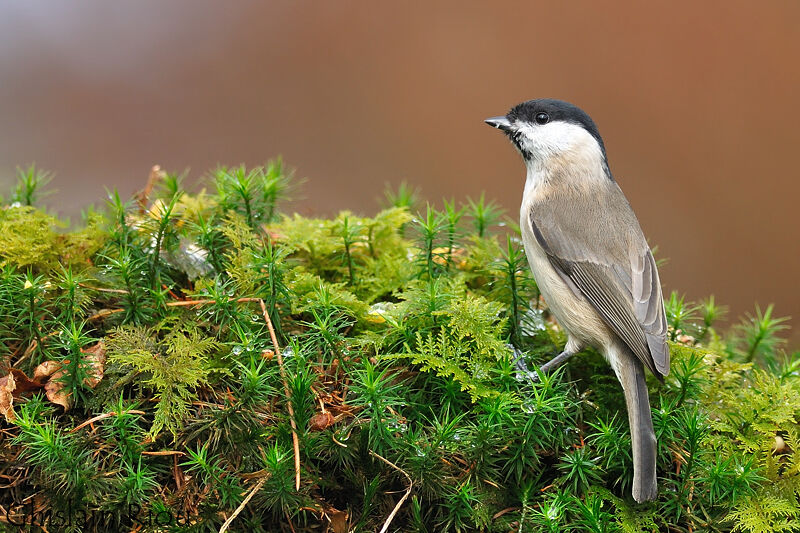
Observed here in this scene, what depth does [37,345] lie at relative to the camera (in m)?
2.01

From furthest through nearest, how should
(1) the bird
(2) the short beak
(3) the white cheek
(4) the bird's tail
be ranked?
(2) the short beak < (3) the white cheek < (1) the bird < (4) the bird's tail

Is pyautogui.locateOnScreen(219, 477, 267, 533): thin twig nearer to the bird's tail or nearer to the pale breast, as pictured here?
the bird's tail

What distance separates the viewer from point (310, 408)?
193 cm

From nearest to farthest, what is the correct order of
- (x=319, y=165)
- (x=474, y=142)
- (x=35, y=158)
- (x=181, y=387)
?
1. (x=181, y=387)
2. (x=35, y=158)
3. (x=319, y=165)
4. (x=474, y=142)

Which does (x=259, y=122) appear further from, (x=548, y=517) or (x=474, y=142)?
(x=548, y=517)

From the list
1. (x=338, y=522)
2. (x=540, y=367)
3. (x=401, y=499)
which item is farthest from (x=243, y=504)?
(x=540, y=367)

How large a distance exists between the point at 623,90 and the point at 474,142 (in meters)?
1.31

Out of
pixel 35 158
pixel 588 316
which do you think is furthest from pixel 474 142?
pixel 588 316

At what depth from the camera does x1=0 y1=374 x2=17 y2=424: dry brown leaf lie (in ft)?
6.10

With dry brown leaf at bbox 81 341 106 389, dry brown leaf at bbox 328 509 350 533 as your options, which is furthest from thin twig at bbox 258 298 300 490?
dry brown leaf at bbox 81 341 106 389

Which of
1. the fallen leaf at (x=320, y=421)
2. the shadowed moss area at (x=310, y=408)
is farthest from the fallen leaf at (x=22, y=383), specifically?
the fallen leaf at (x=320, y=421)

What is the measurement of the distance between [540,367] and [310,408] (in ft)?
2.58

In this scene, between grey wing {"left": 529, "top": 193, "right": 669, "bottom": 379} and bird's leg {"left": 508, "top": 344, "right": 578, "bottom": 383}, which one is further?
grey wing {"left": 529, "top": 193, "right": 669, "bottom": 379}

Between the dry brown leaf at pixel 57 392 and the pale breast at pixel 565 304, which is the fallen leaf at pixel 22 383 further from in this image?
the pale breast at pixel 565 304
